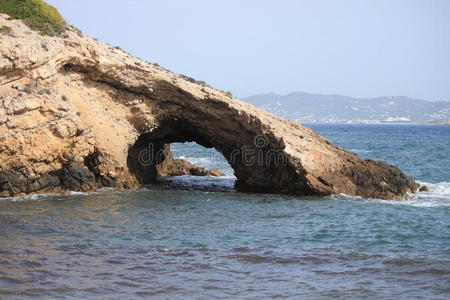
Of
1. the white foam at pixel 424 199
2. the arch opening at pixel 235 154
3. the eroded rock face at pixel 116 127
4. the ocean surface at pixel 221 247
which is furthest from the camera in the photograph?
the arch opening at pixel 235 154

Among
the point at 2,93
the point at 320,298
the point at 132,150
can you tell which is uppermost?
the point at 2,93

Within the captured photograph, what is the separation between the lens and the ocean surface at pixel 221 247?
1173cm

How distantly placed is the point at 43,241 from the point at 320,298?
722cm

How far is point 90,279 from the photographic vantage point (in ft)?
39.3

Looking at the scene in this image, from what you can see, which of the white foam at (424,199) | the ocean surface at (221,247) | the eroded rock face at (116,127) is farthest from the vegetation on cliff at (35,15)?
the white foam at (424,199)

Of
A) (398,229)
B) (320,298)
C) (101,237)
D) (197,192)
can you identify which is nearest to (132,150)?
(197,192)

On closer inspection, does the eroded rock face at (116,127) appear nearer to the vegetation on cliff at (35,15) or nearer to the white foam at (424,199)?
the white foam at (424,199)

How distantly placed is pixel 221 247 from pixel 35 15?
1450 cm

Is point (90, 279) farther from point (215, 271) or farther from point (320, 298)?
point (320, 298)

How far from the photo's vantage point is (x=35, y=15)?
24391 mm

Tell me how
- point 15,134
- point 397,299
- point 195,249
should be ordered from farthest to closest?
point 15,134 < point 195,249 < point 397,299

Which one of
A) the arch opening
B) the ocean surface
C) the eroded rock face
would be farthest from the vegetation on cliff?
the ocean surface

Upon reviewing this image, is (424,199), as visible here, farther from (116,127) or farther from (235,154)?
(116,127)

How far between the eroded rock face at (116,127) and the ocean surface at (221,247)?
1085 millimetres
